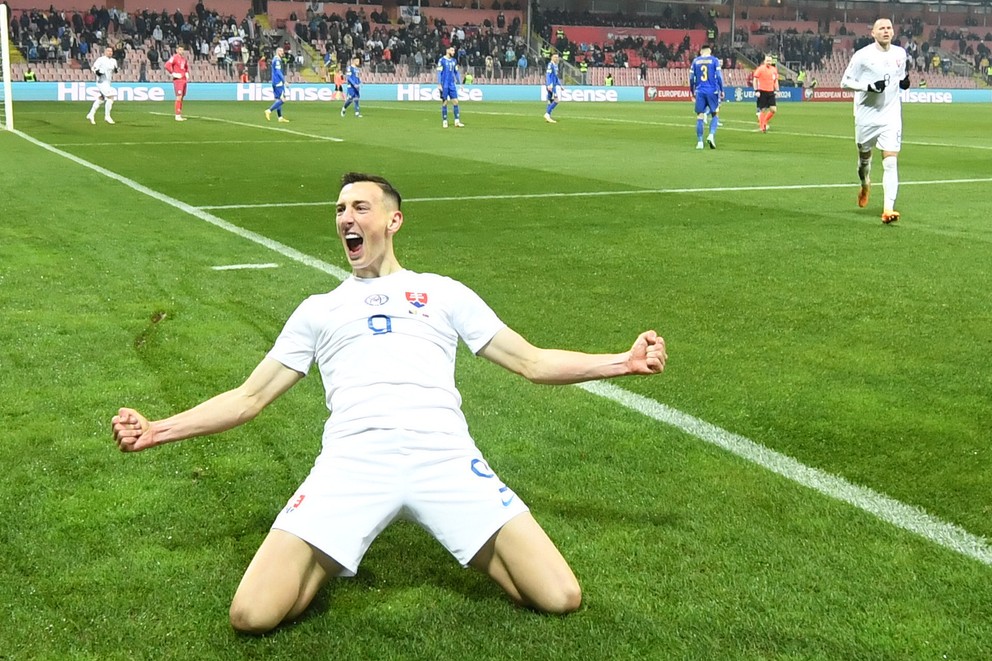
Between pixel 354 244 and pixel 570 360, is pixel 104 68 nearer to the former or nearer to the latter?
pixel 354 244

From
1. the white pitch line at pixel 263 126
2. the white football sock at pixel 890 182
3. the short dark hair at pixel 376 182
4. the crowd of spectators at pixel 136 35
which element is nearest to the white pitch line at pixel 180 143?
the white pitch line at pixel 263 126

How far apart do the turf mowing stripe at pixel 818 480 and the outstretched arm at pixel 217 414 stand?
1.91 metres

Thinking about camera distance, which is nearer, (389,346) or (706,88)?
(389,346)

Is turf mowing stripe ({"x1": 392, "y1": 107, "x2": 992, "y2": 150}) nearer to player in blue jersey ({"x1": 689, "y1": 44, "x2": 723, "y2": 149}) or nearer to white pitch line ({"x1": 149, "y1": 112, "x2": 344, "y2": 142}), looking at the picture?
player in blue jersey ({"x1": 689, "y1": 44, "x2": 723, "y2": 149})

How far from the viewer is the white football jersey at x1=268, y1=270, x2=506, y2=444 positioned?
366cm

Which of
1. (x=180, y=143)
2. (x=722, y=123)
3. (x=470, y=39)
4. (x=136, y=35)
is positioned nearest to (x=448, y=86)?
(x=722, y=123)

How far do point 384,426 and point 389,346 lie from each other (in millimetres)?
295

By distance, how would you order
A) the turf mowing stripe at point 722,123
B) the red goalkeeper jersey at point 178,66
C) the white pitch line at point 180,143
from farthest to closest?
the red goalkeeper jersey at point 178,66, the turf mowing stripe at point 722,123, the white pitch line at point 180,143

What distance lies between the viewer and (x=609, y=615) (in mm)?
3334

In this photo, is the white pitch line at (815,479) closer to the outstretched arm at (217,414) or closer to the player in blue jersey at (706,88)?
the outstretched arm at (217,414)

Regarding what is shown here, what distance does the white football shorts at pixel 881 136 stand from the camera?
469 inches

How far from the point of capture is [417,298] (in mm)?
3854

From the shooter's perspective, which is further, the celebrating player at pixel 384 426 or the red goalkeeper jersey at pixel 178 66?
the red goalkeeper jersey at pixel 178 66

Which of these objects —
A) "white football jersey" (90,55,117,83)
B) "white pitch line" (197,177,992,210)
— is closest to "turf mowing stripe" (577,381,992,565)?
"white pitch line" (197,177,992,210)
